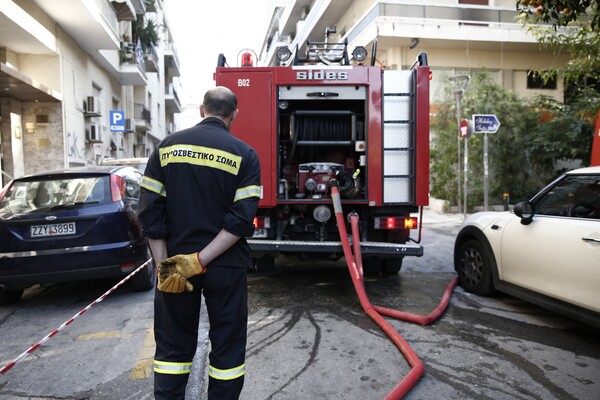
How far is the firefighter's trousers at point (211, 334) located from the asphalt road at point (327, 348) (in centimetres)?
70

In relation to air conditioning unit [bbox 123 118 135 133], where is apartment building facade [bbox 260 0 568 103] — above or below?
above

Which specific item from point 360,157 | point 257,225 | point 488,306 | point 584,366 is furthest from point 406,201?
point 584,366

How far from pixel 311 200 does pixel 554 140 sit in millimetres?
10682

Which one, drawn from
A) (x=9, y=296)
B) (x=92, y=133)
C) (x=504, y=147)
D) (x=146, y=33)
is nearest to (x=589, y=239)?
(x=9, y=296)

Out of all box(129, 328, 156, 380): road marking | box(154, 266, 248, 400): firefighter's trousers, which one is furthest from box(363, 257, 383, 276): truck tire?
box(154, 266, 248, 400): firefighter's trousers

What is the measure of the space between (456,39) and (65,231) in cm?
1535

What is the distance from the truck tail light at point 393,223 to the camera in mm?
5504

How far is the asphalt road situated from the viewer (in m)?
3.11

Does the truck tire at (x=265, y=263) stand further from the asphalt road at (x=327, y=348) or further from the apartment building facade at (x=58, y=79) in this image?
the apartment building facade at (x=58, y=79)

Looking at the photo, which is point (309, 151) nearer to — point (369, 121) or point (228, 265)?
point (369, 121)

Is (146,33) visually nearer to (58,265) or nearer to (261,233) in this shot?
(261,233)

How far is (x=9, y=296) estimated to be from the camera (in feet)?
17.4

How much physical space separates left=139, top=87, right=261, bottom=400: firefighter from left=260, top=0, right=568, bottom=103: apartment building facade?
45.6 feet

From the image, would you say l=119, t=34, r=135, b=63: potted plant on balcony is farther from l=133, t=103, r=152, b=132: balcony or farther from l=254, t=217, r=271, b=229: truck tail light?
l=254, t=217, r=271, b=229: truck tail light
